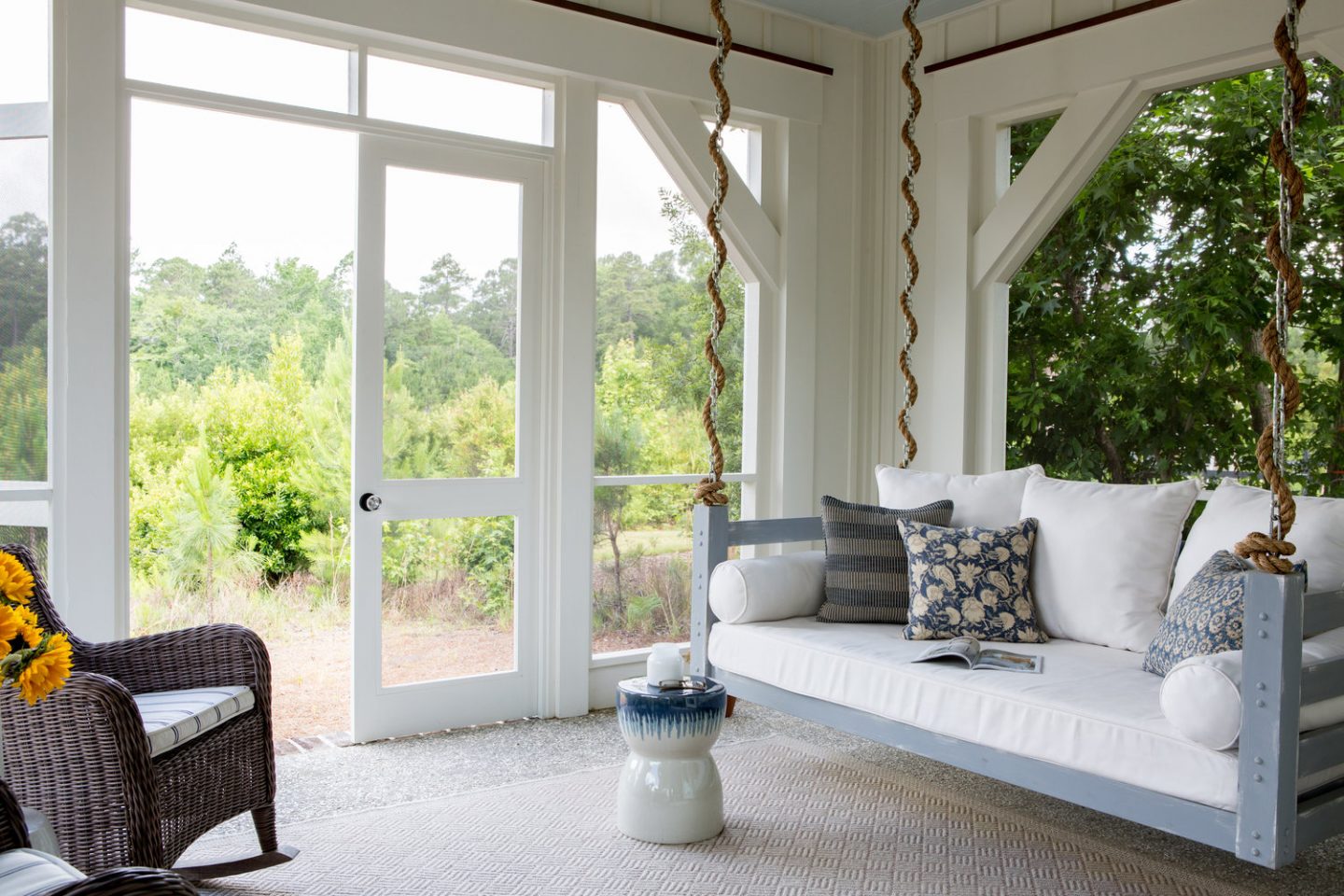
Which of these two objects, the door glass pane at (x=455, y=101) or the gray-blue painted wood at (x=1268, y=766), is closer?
the gray-blue painted wood at (x=1268, y=766)

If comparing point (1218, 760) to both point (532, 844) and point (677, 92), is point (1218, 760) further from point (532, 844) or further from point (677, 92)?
point (677, 92)

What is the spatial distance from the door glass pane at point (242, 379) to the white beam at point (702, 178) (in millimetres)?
3049

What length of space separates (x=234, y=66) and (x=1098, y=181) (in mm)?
4318

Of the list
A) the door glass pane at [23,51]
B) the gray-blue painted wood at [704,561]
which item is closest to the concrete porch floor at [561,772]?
the gray-blue painted wood at [704,561]

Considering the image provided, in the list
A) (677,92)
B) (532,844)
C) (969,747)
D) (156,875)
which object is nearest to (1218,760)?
(969,747)

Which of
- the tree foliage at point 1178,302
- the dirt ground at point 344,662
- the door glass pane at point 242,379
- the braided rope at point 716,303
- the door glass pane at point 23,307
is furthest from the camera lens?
the door glass pane at point 242,379

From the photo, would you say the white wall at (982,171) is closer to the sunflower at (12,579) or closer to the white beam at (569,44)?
the white beam at (569,44)

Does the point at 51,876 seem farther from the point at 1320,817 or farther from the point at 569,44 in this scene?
the point at 569,44

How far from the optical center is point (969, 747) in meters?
2.65

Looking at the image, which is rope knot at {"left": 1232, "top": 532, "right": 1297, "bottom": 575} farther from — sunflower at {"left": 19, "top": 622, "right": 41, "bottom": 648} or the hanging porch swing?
sunflower at {"left": 19, "top": 622, "right": 41, "bottom": 648}

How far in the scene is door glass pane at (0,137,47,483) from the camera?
3.03m

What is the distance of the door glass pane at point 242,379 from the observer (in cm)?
623

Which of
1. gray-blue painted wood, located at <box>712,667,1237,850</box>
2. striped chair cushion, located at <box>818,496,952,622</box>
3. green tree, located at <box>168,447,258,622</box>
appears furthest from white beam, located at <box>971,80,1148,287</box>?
green tree, located at <box>168,447,258,622</box>

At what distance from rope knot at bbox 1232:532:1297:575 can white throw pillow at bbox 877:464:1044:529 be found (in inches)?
51.4
